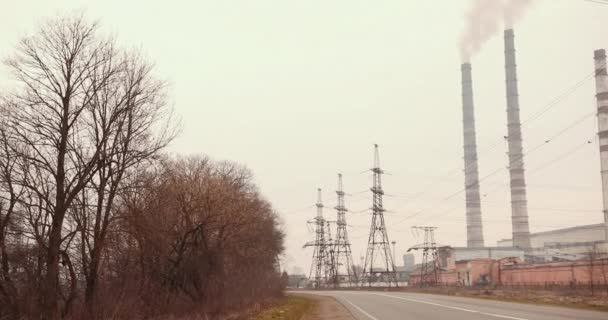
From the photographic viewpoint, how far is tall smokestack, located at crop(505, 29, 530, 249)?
9856cm

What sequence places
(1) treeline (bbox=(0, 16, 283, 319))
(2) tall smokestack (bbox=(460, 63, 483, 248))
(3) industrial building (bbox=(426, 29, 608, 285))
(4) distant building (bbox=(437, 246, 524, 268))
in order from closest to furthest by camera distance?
(1) treeline (bbox=(0, 16, 283, 319))
(3) industrial building (bbox=(426, 29, 608, 285))
(4) distant building (bbox=(437, 246, 524, 268))
(2) tall smokestack (bbox=(460, 63, 483, 248))

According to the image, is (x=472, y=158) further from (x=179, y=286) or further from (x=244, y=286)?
(x=179, y=286)

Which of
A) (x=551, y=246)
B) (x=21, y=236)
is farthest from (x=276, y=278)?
(x=551, y=246)

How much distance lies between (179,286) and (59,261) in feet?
34.8

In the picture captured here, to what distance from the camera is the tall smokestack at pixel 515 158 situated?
98.6 metres

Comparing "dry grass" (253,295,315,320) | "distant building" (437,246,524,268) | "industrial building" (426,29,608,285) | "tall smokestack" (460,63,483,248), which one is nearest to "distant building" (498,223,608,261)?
"industrial building" (426,29,608,285)

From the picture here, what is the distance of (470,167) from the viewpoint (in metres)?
111

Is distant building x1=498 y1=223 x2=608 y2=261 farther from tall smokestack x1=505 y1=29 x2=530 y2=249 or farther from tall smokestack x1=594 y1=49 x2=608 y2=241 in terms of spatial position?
tall smokestack x1=594 y1=49 x2=608 y2=241

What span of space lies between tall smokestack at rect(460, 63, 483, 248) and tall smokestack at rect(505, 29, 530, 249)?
9.16m

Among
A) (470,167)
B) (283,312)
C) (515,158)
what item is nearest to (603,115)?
(515,158)

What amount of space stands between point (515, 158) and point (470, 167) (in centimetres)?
1319

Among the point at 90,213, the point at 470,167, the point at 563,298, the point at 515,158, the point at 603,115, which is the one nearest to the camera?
the point at 90,213

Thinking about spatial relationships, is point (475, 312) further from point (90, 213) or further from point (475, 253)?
point (475, 253)

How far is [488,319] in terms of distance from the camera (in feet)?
61.9
